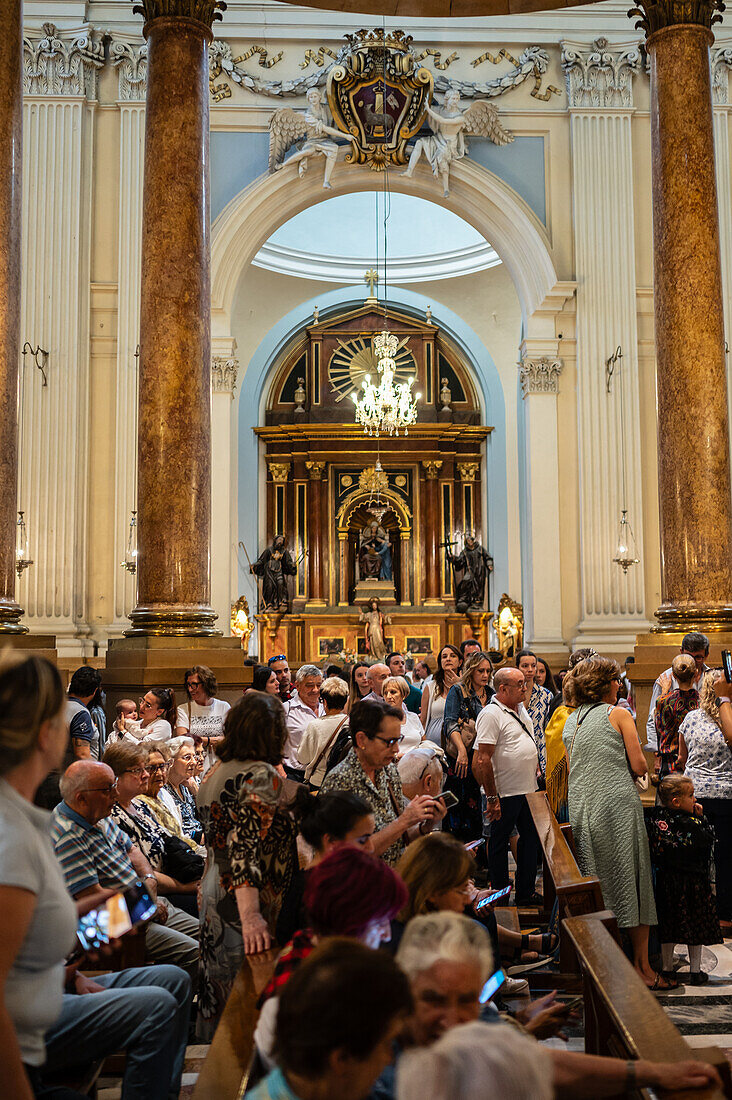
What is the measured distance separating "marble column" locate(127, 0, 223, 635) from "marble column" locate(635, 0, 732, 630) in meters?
3.54

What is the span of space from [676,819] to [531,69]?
12.3 m

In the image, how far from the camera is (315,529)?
2303cm

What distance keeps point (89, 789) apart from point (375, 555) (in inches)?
758

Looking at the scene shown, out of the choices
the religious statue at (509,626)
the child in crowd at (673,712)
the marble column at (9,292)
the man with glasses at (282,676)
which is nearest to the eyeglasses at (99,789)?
the child in crowd at (673,712)

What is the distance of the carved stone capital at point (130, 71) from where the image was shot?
1441 cm

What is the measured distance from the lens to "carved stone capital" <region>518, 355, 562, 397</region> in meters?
14.9

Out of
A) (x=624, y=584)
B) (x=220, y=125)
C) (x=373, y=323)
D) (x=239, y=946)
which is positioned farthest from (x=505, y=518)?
(x=239, y=946)

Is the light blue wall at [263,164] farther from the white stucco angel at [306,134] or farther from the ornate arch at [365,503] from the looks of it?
the ornate arch at [365,503]

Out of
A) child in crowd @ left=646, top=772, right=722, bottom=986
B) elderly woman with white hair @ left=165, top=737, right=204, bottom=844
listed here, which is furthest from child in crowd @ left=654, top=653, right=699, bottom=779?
elderly woman with white hair @ left=165, top=737, right=204, bottom=844

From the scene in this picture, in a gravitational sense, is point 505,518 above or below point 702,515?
above

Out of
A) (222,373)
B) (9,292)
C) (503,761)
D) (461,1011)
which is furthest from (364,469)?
(461,1011)

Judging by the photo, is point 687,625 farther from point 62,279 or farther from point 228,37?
point 228,37

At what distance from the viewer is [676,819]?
17.1ft

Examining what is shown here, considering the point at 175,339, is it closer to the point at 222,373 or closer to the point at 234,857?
the point at 234,857
